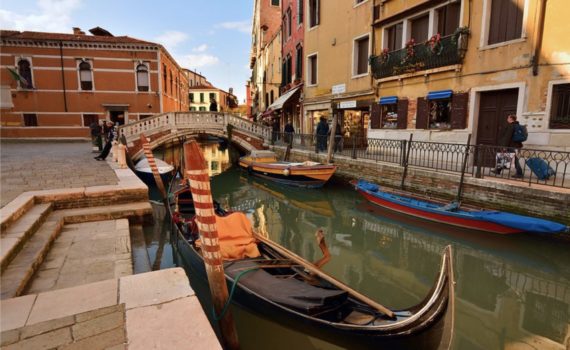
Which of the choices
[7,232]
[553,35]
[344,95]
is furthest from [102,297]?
[344,95]

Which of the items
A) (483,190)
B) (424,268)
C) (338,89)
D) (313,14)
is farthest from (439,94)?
(313,14)

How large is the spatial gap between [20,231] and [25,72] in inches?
729

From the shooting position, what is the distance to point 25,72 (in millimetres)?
17391

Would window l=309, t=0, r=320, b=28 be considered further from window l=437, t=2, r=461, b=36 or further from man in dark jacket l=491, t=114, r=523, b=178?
man in dark jacket l=491, t=114, r=523, b=178

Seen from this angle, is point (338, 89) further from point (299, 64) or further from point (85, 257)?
point (85, 257)

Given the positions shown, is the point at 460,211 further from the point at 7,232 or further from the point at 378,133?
the point at 7,232

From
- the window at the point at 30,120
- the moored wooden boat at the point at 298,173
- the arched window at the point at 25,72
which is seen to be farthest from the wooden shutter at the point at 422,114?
the arched window at the point at 25,72

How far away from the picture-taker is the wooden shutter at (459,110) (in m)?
8.21

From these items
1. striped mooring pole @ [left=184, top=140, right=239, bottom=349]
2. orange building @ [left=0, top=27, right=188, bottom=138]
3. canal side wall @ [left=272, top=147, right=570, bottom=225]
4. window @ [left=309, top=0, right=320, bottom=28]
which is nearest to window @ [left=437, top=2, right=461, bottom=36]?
canal side wall @ [left=272, top=147, right=570, bottom=225]

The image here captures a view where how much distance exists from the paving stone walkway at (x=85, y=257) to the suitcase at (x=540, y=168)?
21.2ft

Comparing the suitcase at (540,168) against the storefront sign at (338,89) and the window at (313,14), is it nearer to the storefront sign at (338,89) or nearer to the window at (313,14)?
the storefront sign at (338,89)

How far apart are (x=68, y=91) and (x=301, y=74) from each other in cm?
1253

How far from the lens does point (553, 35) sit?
6.47 m

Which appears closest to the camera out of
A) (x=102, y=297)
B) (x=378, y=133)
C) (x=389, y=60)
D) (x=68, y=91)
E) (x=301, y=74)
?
(x=102, y=297)
